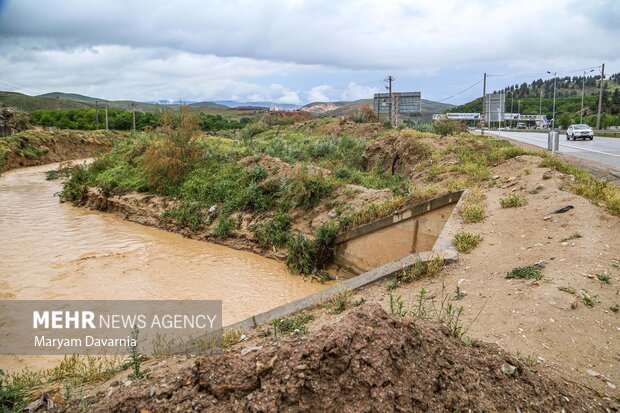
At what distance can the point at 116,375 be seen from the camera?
4.37 metres

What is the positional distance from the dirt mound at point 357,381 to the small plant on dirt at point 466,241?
13.1 feet

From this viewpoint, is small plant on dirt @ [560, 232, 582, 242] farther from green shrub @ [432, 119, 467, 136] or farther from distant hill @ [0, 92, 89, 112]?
distant hill @ [0, 92, 89, 112]

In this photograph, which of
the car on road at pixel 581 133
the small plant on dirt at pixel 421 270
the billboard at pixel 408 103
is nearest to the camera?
the small plant on dirt at pixel 421 270

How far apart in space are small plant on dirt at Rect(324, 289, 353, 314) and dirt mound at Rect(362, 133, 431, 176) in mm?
11106

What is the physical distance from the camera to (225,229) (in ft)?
45.9

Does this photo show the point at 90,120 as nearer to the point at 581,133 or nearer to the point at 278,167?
the point at 278,167

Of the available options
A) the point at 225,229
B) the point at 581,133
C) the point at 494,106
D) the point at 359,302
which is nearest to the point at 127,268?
the point at 225,229

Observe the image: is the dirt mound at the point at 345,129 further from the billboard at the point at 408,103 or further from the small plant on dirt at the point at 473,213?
the small plant on dirt at the point at 473,213

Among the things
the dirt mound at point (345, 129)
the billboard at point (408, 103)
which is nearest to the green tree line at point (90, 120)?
the billboard at point (408, 103)

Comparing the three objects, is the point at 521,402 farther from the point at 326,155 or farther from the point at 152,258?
the point at 326,155

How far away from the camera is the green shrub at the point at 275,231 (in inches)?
494

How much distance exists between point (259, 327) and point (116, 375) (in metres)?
1.84

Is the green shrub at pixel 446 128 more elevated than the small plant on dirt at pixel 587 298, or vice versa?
the green shrub at pixel 446 128

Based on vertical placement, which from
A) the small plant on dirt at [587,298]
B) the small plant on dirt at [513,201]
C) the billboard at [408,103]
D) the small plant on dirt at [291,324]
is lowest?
the small plant on dirt at [291,324]
